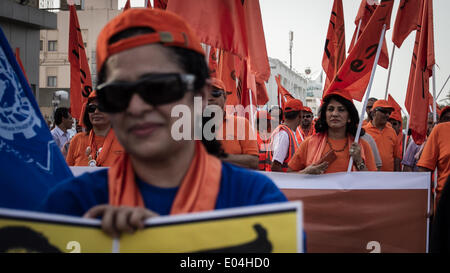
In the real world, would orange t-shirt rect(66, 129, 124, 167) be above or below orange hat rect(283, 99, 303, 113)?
below

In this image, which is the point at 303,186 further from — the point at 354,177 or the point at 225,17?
the point at 225,17

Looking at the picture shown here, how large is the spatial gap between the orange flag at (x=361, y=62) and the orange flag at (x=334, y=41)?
2163 millimetres

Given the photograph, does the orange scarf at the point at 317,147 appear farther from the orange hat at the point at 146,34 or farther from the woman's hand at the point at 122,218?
the woman's hand at the point at 122,218

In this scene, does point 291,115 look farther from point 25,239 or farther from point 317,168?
point 25,239

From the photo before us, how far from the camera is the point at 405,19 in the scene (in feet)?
23.3

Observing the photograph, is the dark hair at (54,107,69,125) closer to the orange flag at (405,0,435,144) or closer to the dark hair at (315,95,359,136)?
the dark hair at (315,95,359,136)

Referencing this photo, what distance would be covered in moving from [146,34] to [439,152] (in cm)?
485

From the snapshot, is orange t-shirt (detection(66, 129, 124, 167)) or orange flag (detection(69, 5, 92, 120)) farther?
orange flag (detection(69, 5, 92, 120))

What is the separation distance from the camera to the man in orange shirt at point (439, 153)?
5609 millimetres

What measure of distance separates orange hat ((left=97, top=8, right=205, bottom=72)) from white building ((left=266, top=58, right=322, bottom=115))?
59071 mm

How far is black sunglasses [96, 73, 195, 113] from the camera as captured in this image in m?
1.61

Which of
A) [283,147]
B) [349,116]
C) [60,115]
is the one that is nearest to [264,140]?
[283,147]

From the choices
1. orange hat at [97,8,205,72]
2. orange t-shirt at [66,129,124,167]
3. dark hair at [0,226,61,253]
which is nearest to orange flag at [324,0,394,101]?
orange t-shirt at [66,129,124,167]
